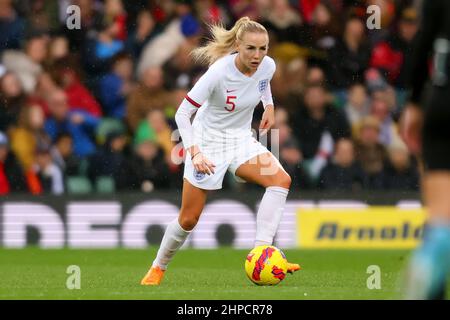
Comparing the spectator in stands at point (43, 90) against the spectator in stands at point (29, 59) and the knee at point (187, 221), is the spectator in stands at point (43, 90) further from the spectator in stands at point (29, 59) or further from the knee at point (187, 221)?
the knee at point (187, 221)

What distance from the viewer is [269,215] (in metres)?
8.89

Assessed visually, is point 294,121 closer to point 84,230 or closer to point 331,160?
point 331,160

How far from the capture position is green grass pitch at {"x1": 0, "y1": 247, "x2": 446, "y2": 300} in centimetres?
807

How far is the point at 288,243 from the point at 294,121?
1698 millimetres

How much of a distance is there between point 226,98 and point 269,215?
0.96m

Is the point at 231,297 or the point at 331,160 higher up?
the point at 231,297

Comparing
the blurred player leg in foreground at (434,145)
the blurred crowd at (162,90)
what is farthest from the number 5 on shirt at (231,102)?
the blurred crowd at (162,90)

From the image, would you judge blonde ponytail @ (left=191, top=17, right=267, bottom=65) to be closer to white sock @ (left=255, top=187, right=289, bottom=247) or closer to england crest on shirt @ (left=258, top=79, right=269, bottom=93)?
england crest on shirt @ (left=258, top=79, right=269, bottom=93)

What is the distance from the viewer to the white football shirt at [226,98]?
895 centimetres

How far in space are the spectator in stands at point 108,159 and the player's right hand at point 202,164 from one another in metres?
6.07

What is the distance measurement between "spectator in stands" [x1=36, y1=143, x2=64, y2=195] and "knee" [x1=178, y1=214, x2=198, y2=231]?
573 centimetres

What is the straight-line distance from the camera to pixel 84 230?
1425cm

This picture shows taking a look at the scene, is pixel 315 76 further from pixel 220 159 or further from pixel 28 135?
pixel 220 159
